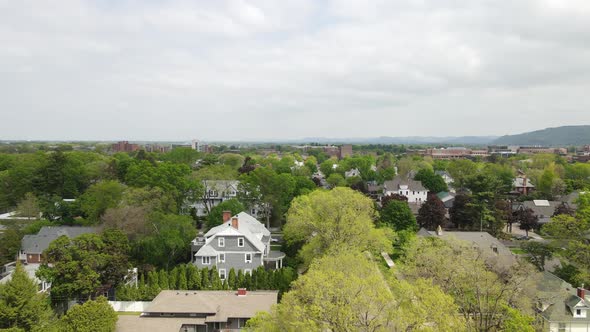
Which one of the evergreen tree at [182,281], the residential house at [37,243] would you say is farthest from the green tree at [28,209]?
the evergreen tree at [182,281]

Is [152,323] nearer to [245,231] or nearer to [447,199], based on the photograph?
[245,231]

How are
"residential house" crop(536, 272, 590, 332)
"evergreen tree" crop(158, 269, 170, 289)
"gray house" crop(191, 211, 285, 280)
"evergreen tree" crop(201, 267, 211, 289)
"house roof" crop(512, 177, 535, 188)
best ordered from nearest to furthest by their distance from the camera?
"residential house" crop(536, 272, 590, 332), "evergreen tree" crop(158, 269, 170, 289), "evergreen tree" crop(201, 267, 211, 289), "gray house" crop(191, 211, 285, 280), "house roof" crop(512, 177, 535, 188)

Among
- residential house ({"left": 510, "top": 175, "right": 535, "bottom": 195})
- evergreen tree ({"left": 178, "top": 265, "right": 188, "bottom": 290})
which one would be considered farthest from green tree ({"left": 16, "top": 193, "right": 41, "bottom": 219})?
residential house ({"left": 510, "top": 175, "right": 535, "bottom": 195})

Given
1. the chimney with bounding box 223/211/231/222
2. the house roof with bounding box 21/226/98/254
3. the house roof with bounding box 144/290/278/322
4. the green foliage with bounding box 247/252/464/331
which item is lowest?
the house roof with bounding box 144/290/278/322

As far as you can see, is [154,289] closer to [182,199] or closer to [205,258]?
[205,258]

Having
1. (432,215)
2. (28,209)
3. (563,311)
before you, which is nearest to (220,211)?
(28,209)

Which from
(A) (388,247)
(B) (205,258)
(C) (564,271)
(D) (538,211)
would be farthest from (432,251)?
(D) (538,211)

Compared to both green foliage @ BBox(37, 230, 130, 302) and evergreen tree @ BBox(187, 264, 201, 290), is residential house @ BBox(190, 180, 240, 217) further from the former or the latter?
green foliage @ BBox(37, 230, 130, 302)
